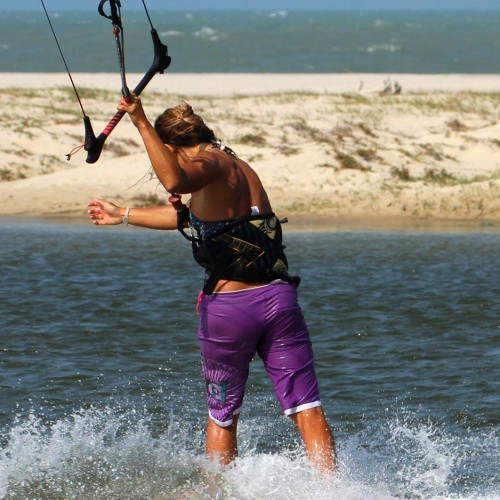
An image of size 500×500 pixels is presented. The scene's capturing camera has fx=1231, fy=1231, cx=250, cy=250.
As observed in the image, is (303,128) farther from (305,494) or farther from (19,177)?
(305,494)

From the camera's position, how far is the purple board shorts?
194 inches

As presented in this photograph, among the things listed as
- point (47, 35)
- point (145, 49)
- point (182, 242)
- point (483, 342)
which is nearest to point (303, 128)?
point (182, 242)

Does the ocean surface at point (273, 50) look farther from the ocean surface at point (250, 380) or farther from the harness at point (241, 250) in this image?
the harness at point (241, 250)

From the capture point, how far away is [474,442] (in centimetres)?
627

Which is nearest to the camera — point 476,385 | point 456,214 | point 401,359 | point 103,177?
point 476,385

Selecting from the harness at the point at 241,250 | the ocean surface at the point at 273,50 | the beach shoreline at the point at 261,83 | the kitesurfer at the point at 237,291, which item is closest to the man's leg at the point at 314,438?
the kitesurfer at the point at 237,291

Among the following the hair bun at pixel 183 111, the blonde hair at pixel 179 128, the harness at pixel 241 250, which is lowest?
the harness at pixel 241 250

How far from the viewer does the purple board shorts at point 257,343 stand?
4926mm

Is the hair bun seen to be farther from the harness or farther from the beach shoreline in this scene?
the beach shoreline

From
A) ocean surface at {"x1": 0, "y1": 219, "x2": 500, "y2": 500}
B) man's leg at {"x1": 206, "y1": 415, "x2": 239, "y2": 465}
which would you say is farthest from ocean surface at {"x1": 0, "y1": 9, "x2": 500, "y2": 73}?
man's leg at {"x1": 206, "y1": 415, "x2": 239, "y2": 465}

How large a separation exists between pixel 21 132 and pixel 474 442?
1595 cm

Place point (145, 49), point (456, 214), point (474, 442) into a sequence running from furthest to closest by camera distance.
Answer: point (145, 49) → point (456, 214) → point (474, 442)

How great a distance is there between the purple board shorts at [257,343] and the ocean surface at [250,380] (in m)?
0.30

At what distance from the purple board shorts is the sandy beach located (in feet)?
27.7
